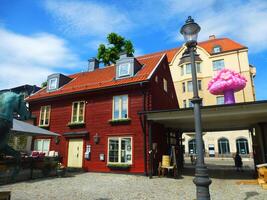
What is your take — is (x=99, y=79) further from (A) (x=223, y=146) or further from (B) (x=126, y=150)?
(A) (x=223, y=146)

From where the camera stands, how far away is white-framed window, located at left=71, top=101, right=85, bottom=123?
1773 centimetres

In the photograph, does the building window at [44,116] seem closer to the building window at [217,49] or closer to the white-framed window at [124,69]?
the white-framed window at [124,69]

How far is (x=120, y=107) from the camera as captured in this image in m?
16.1

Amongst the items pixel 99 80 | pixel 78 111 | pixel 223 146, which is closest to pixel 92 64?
pixel 99 80

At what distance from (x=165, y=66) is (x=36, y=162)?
1300 centimetres

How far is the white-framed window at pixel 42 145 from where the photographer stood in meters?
18.7

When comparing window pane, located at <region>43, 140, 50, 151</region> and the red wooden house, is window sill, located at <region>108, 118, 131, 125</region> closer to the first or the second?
the red wooden house

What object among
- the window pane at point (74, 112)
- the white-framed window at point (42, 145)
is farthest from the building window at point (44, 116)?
the window pane at point (74, 112)

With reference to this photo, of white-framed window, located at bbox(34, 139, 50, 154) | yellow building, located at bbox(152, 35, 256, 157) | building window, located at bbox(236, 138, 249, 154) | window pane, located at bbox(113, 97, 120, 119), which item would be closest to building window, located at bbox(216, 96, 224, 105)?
yellow building, located at bbox(152, 35, 256, 157)

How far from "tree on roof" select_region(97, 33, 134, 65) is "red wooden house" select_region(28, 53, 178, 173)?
8.83 metres

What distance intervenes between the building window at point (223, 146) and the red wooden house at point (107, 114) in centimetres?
2074

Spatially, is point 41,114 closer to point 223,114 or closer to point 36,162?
point 36,162

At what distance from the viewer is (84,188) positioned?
9.81 m

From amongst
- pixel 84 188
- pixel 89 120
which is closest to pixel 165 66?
pixel 89 120
